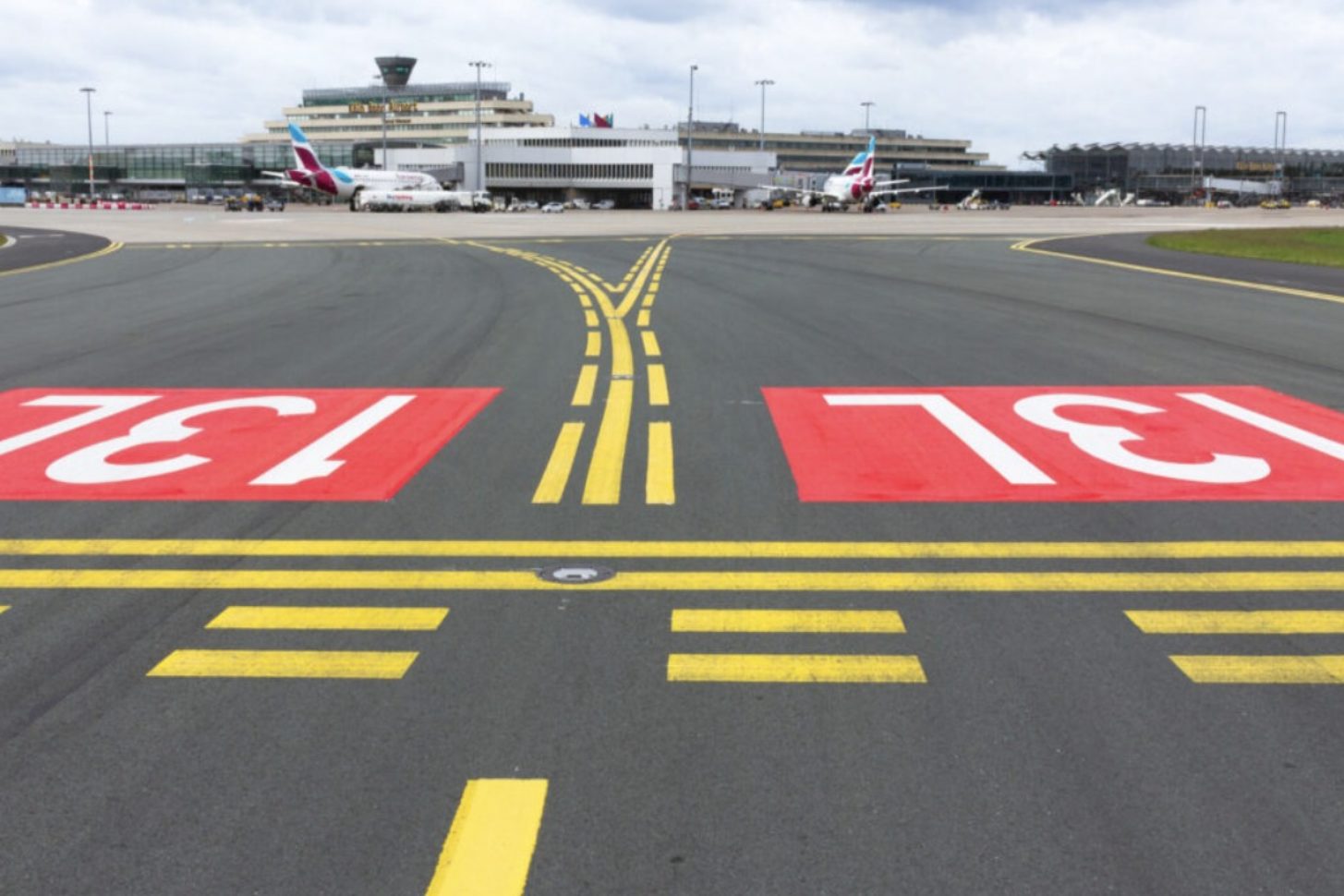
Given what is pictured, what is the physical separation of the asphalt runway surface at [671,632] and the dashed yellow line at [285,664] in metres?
0.02

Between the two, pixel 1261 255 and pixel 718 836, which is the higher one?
pixel 1261 255

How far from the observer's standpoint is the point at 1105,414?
10336 millimetres

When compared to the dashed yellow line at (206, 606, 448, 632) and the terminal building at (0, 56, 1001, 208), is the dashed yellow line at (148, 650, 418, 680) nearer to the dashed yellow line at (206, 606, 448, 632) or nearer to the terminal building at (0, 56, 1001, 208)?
the dashed yellow line at (206, 606, 448, 632)

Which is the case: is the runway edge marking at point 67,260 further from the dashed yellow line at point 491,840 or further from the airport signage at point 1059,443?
the dashed yellow line at point 491,840

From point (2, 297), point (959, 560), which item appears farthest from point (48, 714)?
point (2, 297)

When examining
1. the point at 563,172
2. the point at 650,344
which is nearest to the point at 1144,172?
the point at 563,172

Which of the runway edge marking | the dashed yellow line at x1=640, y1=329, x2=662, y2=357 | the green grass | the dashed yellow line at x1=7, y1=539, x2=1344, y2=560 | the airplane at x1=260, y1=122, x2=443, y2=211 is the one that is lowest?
the dashed yellow line at x1=7, y1=539, x2=1344, y2=560

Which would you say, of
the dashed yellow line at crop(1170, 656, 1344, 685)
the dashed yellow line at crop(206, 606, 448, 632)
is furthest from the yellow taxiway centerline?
the dashed yellow line at crop(1170, 656, 1344, 685)

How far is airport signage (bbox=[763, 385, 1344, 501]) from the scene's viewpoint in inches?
313

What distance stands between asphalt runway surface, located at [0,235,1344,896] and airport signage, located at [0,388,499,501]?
5 cm

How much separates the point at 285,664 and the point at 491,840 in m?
1.81

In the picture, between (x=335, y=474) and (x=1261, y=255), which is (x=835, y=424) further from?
(x=1261, y=255)

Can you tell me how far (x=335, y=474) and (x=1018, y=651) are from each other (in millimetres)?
5163

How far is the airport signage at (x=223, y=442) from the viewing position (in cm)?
802
